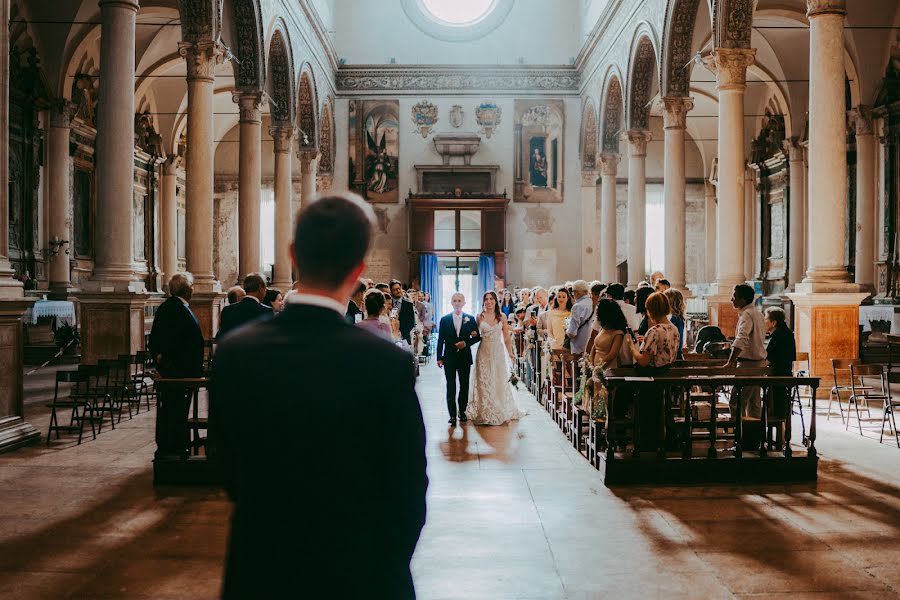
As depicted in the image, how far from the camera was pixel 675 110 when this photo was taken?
1747 centimetres

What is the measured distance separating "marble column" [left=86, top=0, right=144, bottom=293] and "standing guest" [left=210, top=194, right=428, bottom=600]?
9.74 metres

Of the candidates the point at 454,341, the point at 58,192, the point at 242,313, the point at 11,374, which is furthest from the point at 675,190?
the point at 58,192

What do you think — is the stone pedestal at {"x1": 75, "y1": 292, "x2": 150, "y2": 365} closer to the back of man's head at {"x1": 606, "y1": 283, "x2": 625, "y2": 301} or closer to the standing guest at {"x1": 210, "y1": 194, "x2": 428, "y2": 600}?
the back of man's head at {"x1": 606, "y1": 283, "x2": 625, "y2": 301}

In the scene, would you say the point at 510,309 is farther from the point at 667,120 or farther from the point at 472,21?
the point at 472,21

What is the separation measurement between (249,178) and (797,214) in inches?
614

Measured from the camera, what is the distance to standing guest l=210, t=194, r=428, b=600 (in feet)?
5.97

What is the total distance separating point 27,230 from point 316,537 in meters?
19.6

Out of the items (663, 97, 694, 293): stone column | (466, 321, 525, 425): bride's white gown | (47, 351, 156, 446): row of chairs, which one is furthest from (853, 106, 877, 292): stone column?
(47, 351, 156, 446): row of chairs

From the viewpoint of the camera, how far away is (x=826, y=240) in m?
11.3

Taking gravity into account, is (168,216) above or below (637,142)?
below

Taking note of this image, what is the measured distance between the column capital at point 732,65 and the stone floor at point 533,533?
865 cm

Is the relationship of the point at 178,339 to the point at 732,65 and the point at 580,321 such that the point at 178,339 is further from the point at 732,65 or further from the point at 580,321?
the point at 732,65

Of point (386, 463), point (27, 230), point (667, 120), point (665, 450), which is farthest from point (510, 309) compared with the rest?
point (386, 463)

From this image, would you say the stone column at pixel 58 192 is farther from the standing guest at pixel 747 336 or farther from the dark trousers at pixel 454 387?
the standing guest at pixel 747 336
